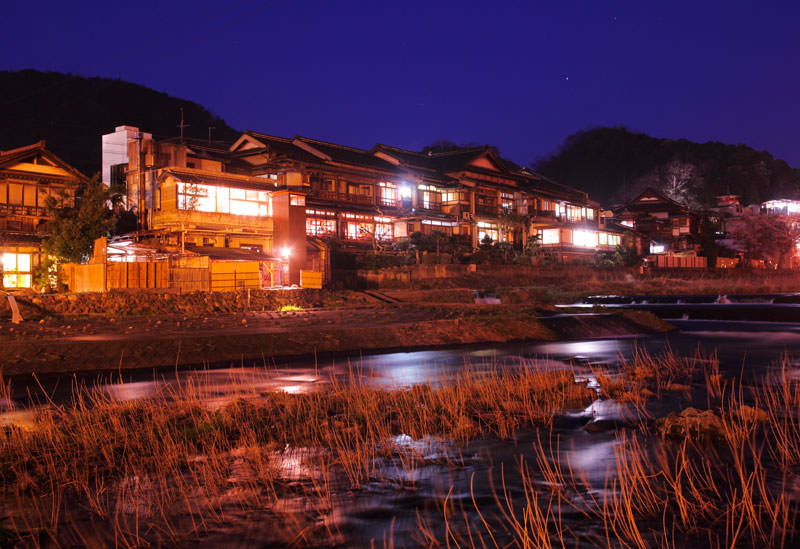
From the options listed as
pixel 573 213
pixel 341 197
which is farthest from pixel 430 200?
pixel 573 213

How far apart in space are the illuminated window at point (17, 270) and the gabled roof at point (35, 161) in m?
5.43

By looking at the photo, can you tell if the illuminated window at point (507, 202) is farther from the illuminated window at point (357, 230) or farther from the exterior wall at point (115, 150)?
the exterior wall at point (115, 150)

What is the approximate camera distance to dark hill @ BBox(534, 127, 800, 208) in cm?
9619

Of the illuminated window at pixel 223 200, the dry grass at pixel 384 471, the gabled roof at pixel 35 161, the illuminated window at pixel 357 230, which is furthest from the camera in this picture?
the illuminated window at pixel 357 230

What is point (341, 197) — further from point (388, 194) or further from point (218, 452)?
point (218, 452)

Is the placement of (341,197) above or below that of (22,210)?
above

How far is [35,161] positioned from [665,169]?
305 ft

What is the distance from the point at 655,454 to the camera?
29.2 ft

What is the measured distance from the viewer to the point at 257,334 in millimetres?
21156

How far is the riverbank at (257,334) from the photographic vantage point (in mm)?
17891

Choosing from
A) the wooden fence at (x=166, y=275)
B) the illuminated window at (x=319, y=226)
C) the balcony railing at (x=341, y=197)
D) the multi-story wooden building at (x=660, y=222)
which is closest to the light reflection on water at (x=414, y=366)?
the wooden fence at (x=166, y=275)

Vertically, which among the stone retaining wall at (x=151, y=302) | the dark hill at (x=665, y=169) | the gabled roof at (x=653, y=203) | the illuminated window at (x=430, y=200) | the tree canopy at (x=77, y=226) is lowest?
the stone retaining wall at (x=151, y=302)

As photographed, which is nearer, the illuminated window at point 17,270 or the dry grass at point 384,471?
the dry grass at point 384,471

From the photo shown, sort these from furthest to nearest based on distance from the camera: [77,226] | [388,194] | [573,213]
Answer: [573,213] < [388,194] < [77,226]
